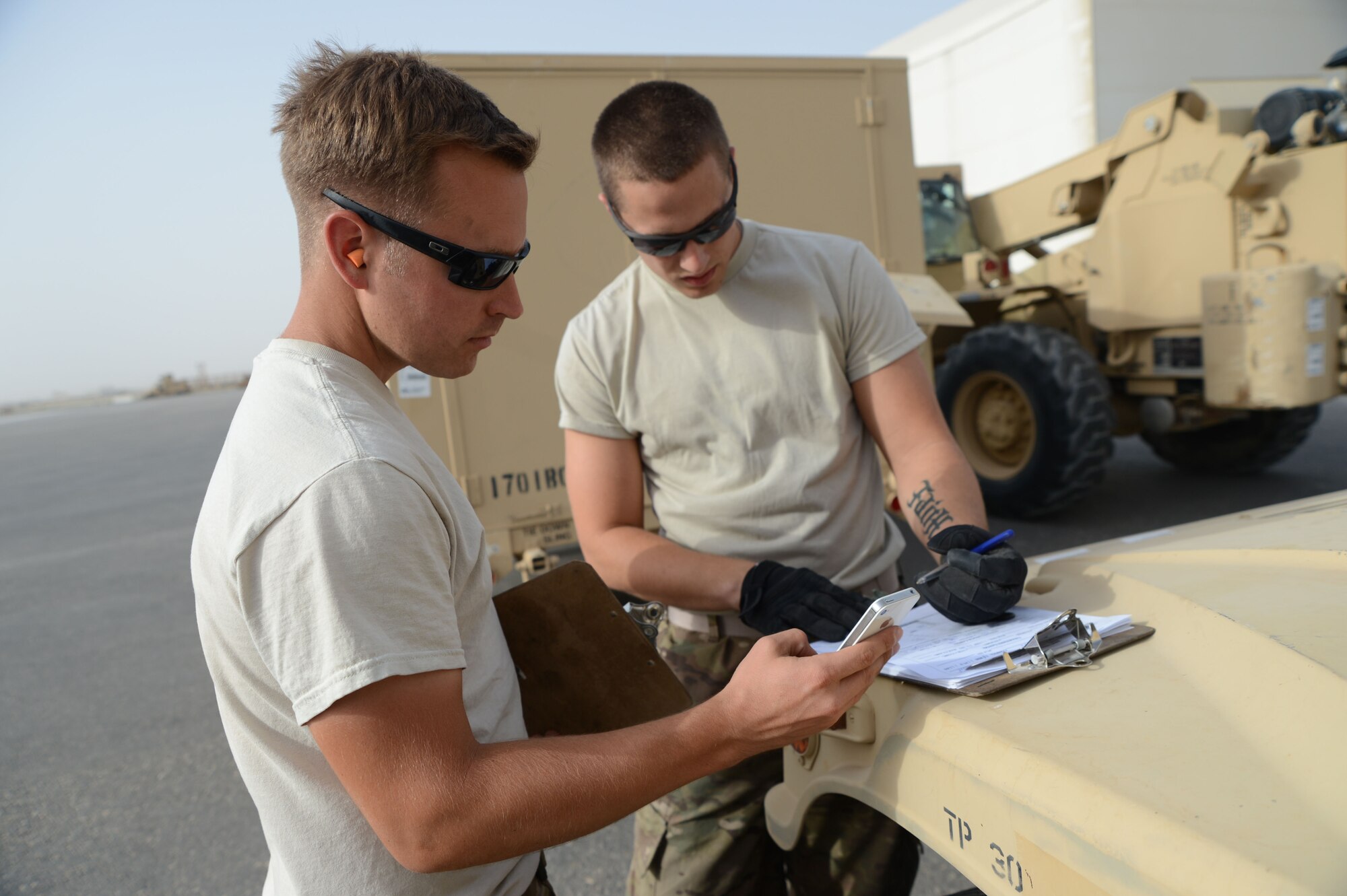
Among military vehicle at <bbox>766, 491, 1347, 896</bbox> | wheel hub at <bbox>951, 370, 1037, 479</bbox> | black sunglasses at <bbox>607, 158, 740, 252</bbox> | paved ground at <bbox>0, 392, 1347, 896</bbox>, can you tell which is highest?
black sunglasses at <bbox>607, 158, 740, 252</bbox>

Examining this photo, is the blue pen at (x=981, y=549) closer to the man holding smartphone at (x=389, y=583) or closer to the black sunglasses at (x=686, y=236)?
the man holding smartphone at (x=389, y=583)

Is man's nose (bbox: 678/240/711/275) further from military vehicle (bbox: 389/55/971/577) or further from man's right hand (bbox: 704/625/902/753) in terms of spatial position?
military vehicle (bbox: 389/55/971/577)

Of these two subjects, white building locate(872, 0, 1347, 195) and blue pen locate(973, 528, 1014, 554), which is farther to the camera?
white building locate(872, 0, 1347, 195)

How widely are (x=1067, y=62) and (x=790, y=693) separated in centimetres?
2128

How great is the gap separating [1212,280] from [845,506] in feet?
14.4

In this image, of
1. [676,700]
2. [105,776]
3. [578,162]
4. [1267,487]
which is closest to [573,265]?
[578,162]

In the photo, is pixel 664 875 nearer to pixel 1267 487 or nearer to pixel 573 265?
pixel 573 265

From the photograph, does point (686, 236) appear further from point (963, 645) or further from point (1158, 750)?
point (1158, 750)

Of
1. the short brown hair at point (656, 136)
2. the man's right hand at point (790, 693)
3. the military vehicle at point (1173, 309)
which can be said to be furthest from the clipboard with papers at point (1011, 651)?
the military vehicle at point (1173, 309)

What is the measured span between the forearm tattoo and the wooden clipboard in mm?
718

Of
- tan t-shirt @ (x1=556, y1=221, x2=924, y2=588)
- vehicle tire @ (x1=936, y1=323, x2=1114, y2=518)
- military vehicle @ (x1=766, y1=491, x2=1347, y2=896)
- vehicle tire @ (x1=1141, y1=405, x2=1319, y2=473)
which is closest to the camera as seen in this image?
military vehicle @ (x1=766, y1=491, x2=1347, y2=896)

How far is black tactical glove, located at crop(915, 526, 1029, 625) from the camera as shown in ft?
4.87

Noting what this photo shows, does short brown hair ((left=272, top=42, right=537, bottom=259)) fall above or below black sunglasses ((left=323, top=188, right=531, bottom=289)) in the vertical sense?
above

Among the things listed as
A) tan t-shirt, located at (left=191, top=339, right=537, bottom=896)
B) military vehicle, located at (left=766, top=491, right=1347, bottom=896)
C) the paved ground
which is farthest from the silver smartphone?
the paved ground
